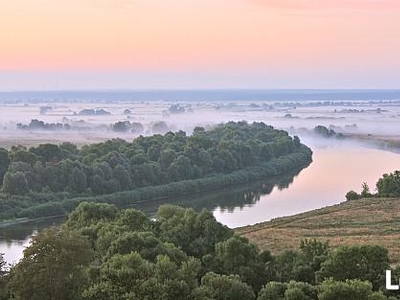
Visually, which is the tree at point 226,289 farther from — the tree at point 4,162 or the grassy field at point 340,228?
the tree at point 4,162

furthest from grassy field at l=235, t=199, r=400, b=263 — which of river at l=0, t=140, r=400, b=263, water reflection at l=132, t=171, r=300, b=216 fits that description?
water reflection at l=132, t=171, r=300, b=216

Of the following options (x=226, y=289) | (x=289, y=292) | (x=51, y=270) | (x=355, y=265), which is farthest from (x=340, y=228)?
(x=51, y=270)

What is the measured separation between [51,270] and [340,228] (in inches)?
934

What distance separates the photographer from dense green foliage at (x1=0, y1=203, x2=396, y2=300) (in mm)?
18516

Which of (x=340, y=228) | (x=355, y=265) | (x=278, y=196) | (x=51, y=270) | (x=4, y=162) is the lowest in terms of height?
(x=278, y=196)

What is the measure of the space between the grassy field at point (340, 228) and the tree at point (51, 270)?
1516 cm

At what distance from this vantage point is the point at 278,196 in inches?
2235

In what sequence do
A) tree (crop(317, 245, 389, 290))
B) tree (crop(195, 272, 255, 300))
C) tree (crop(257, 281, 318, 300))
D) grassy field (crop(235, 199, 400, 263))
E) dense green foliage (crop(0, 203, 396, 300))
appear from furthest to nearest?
grassy field (crop(235, 199, 400, 263)) → tree (crop(317, 245, 389, 290)) → tree (crop(195, 272, 255, 300)) → tree (crop(257, 281, 318, 300)) → dense green foliage (crop(0, 203, 396, 300))

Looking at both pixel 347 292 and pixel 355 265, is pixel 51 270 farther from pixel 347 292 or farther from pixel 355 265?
pixel 355 265

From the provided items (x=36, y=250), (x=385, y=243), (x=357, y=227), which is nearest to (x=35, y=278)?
(x=36, y=250)

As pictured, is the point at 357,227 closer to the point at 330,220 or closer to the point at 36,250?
the point at 330,220

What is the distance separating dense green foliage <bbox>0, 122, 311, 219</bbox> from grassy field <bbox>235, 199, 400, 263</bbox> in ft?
49.4

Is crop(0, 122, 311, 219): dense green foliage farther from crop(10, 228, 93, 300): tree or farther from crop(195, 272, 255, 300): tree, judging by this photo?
crop(195, 272, 255, 300): tree

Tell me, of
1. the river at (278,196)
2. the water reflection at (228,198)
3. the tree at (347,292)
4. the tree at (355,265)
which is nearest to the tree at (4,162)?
the river at (278,196)
